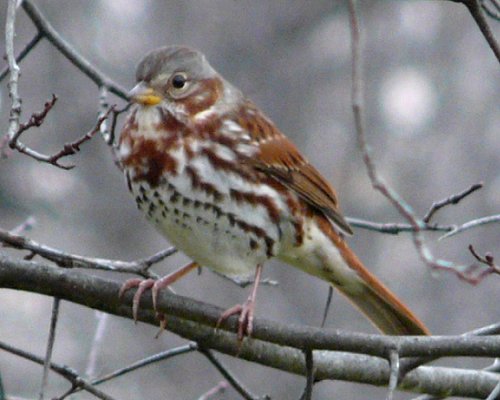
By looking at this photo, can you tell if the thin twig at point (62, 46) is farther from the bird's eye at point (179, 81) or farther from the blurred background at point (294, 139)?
the blurred background at point (294, 139)

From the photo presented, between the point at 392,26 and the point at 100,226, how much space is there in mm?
2858

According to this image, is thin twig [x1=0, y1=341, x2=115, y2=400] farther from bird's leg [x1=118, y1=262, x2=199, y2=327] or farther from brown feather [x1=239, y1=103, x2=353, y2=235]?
brown feather [x1=239, y1=103, x2=353, y2=235]

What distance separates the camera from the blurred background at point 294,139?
8180 millimetres

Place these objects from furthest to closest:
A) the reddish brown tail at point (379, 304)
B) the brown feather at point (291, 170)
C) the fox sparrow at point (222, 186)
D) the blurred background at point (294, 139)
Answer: the blurred background at point (294, 139)
the reddish brown tail at point (379, 304)
the brown feather at point (291, 170)
the fox sparrow at point (222, 186)

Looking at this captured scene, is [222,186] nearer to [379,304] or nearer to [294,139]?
[379,304]

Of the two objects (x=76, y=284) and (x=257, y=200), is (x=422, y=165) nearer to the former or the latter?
(x=257, y=200)

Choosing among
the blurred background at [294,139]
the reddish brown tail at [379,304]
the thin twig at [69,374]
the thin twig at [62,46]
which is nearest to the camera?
the thin twig at [69,374]

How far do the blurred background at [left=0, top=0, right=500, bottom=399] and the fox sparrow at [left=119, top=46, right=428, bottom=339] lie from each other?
2.82 meters

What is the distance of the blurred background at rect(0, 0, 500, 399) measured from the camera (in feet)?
26.8

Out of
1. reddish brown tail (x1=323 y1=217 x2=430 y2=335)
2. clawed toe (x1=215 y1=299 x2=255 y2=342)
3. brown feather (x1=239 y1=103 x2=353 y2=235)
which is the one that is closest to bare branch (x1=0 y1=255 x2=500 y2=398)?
clawed toe (x1=215 y1=299 x2=255 y2=342)

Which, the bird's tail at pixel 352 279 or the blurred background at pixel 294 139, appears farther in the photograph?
the blurred background at pixel 294 139

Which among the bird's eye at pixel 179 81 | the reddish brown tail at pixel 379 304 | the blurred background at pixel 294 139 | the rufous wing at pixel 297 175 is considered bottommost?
the reddish brown tail at pixel 379 304

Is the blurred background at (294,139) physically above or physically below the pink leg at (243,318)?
above

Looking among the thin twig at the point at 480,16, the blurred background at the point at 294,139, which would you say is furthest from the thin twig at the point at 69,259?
the blurred background at the point at 294,139
